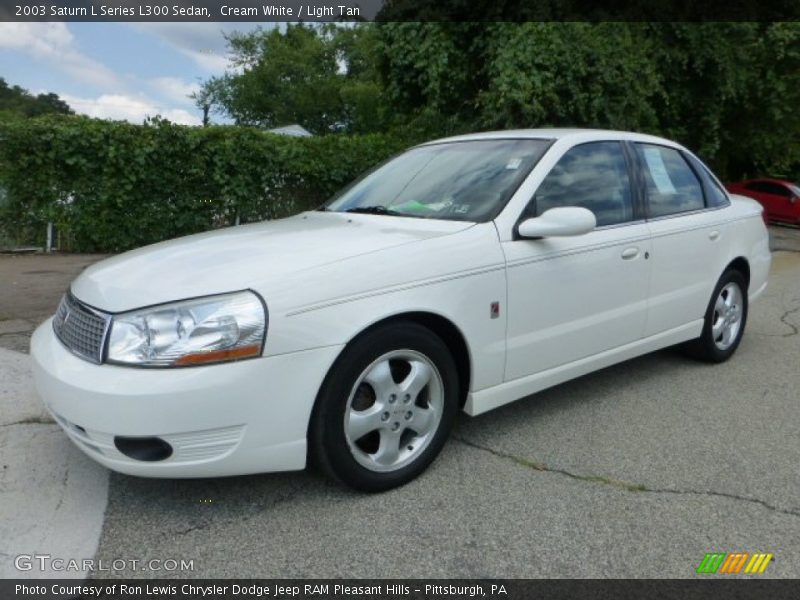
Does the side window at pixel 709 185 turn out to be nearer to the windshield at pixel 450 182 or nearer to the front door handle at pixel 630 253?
the front door handle at pixel 630 253

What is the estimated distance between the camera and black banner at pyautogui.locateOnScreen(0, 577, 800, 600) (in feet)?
7.30

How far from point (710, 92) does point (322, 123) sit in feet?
112

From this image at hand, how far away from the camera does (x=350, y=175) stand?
12.5 m

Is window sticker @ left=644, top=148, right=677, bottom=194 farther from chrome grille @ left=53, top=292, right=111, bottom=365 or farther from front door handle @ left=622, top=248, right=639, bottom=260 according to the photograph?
chrome grille @ left=53, top=292, right=111, bottom=365

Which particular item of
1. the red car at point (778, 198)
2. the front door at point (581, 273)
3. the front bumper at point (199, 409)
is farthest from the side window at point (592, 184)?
the red car at point (778, 198)

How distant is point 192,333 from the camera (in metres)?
2.41

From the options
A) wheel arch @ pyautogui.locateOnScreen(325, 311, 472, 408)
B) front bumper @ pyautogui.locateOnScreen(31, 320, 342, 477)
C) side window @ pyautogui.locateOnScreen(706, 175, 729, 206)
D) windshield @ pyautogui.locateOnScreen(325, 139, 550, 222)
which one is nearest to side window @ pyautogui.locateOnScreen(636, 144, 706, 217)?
side window @ pyautogui.locateOnScreen(706, 175, 729, 206)

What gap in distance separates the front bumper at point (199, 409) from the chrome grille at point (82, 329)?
Answer: 2.1 inches

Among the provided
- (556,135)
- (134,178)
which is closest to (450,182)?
(556,135)

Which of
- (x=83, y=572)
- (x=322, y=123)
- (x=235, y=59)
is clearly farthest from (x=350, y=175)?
(x=235, y=59)

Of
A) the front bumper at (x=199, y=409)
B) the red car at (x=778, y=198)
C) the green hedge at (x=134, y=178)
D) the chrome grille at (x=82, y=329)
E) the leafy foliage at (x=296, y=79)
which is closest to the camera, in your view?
the front bumper at (x=199, y=409)

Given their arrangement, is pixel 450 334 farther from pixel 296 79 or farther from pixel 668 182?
pixel 296 79

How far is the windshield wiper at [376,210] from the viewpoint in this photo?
138 inches

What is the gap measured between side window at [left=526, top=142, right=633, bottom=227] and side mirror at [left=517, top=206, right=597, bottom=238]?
0.60 ft
